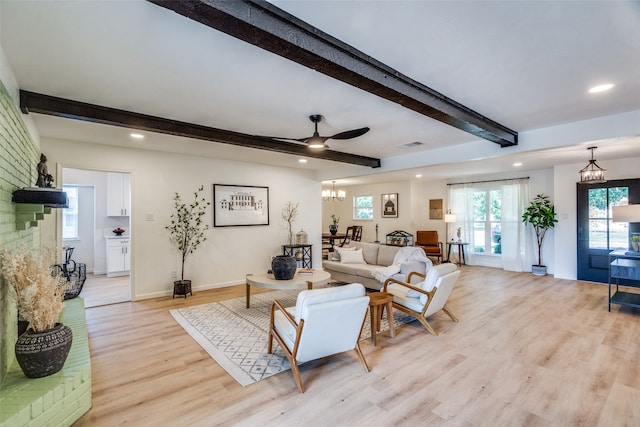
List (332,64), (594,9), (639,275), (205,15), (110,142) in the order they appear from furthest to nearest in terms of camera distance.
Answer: (110,142) → (639,275) → (332,64) → (594,9) → (205,15)

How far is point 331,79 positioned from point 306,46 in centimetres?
75

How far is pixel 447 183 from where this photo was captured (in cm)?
881

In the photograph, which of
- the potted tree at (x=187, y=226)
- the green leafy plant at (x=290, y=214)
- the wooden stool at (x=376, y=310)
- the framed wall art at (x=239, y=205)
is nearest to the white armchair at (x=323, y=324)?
the wooden stool at (x=376, y=310)

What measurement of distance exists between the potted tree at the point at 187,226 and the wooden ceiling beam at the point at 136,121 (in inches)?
75.9

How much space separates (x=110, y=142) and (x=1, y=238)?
306 cm

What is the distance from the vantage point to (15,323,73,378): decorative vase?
1.97 m

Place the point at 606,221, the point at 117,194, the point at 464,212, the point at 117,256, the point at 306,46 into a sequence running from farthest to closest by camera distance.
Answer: the point at 464,212 < the point at 117,194 < the point at 117,256 < the point at 606,221 < the point at 306,46

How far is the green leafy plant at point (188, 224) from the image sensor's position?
5.46 m

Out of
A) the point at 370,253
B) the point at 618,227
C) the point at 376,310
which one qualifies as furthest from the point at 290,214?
the point at 618,227

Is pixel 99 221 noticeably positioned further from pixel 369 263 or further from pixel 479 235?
pixel 479 235

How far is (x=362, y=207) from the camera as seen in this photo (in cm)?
1080

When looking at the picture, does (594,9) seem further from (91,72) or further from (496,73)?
(91,72)

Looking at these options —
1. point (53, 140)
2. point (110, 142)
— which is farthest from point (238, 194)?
point (53, 140)

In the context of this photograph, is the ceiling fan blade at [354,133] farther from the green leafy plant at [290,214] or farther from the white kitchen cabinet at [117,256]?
the white kitchen cabinet at [117,256]
